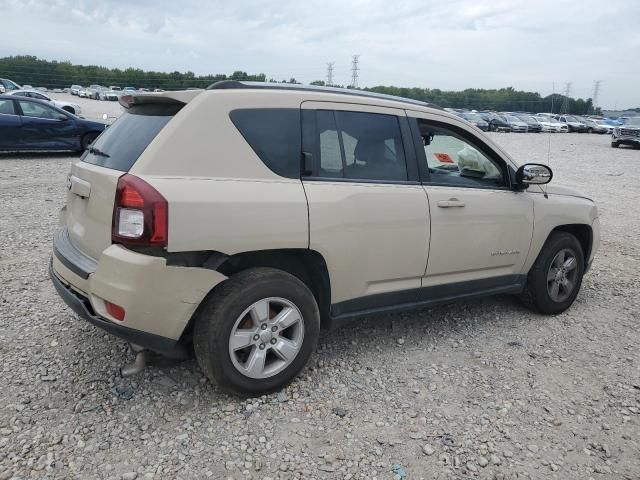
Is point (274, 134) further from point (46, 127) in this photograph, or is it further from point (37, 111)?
point (37, 111)

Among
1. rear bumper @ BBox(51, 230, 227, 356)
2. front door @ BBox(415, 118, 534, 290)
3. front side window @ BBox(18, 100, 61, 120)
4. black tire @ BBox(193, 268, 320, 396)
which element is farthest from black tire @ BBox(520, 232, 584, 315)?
front side window @ BBox(18, 100, 61, 120)

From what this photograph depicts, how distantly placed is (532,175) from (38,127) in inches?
470

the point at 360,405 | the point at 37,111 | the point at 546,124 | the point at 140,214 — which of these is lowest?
the point at 360,405

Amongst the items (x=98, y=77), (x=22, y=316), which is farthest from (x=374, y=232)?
(x=98, y=77)

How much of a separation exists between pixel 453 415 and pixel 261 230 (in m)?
1.59

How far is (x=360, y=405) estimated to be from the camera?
120 inches

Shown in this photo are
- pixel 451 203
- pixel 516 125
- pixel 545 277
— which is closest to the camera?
pixel 451 203

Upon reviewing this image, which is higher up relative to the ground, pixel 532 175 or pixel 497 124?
pixel 497 124

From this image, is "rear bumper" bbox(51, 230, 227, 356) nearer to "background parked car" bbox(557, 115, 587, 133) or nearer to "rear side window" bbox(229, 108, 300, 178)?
"rear side window" bbox(229, 108, 300, 178)

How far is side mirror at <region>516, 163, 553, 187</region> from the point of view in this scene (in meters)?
4.04

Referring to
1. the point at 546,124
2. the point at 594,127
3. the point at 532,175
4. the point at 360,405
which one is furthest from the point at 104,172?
the point at 594,127

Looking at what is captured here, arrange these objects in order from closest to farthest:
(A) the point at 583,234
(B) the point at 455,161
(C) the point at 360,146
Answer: (C) the point at 360,146 → (B) the point at 455,161 → (A) the point at 583,234

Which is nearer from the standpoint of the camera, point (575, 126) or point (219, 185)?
point (219, 185)

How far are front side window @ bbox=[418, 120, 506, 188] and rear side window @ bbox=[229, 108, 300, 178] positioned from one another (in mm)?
1089
